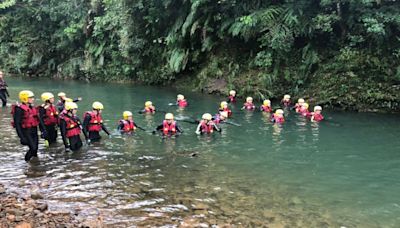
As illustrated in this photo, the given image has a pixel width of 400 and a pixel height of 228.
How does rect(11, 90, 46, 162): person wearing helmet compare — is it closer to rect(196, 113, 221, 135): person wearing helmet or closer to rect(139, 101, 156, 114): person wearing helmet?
rect(196, 113, 221, 135): person wearing helmet

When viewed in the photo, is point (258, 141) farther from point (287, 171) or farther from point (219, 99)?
point (219, 99)

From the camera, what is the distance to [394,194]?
9.05 m

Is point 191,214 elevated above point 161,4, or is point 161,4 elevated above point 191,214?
point 161,4

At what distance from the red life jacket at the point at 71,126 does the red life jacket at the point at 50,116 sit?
1.05 m

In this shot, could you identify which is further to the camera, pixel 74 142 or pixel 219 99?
pixel 219 99

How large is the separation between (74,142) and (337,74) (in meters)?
12.8

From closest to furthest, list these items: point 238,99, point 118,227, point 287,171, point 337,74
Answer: point 118,227, point 287,171, point 337,74, point 238,99

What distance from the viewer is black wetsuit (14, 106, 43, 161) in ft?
33.3

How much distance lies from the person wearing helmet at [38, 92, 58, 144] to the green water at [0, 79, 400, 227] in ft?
1.84

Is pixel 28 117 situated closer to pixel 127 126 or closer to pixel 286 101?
pixel 127 126

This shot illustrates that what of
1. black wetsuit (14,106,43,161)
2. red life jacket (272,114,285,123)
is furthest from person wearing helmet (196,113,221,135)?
black wetsuit (14,106,43,161)

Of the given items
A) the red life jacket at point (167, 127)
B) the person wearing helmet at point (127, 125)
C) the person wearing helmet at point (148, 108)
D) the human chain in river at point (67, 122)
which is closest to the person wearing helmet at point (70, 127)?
the human chain in river at point (67, 122)

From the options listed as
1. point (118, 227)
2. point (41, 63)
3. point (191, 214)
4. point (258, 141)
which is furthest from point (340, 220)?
point (41, 63)

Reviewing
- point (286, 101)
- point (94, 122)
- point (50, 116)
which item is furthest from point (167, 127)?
point (286, 101)
